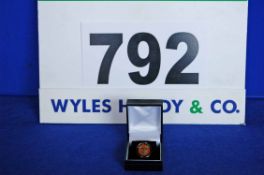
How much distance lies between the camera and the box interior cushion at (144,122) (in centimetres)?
155

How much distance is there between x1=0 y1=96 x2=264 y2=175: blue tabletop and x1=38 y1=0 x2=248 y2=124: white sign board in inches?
4.3

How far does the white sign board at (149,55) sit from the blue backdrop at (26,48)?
0.37m

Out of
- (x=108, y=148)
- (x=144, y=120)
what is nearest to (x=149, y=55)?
(x=144, y=120)

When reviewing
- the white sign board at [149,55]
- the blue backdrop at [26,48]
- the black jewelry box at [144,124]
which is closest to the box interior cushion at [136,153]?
the black jewelry box at [144,124]

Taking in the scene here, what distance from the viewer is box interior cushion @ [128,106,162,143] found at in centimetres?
155

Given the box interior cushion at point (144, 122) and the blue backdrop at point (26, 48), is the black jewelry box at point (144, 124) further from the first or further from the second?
the blue backdrop at point (26, 48)

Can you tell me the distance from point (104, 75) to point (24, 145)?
0.45m

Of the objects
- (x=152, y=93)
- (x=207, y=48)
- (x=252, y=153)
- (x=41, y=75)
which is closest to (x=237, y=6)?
(x=207, y=48)

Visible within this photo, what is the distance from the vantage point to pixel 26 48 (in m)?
2.12

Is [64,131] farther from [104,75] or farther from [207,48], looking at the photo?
[207,48]

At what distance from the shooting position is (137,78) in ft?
5.65

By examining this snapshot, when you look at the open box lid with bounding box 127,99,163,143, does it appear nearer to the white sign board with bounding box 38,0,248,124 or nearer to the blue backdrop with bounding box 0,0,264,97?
the white sign board with bounding box 38,0,248,124

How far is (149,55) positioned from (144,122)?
31 cm

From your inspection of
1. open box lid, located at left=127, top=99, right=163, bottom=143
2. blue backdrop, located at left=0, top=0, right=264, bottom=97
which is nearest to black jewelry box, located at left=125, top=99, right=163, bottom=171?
open box lid, located at left=127, top=99, right=163, bottom=143
